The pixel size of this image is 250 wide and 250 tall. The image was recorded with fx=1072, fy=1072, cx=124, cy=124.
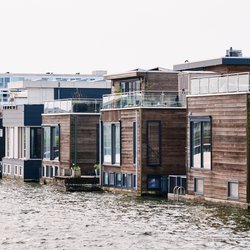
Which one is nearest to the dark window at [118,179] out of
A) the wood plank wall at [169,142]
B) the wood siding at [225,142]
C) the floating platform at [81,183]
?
the floating platform at [81,183]

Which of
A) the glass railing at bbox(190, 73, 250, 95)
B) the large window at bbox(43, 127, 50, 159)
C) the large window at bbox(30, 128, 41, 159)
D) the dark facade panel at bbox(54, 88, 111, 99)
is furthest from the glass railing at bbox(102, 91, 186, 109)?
the dark facade panel at bbox(54, 88, 111, 99)

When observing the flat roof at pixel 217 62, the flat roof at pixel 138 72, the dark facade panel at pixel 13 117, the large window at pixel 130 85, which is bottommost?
the dark facade panel at pixel 13 117

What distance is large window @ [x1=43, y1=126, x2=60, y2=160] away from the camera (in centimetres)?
9806

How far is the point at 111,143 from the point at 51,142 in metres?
15.0

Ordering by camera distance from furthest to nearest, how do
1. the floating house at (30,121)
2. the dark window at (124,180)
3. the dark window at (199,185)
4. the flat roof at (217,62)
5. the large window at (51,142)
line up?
1. the floating house at (30,121)
2. the large window at (51,142)
3. the dark window at (124,180)
4. the flat roof at (217,62)
5. the dark window at (199,185)

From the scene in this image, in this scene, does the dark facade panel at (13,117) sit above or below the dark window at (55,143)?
above

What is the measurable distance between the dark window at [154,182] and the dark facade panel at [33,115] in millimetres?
27391

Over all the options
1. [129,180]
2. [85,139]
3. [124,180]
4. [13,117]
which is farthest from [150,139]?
[13,117]

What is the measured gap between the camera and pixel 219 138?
225 ft

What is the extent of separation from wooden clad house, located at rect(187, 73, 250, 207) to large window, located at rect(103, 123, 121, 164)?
1163cm

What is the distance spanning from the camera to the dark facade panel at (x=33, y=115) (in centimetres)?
10400

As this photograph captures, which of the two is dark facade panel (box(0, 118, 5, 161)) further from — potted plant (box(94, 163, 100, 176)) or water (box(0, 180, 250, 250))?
water (box(0, 180, 250, 250))

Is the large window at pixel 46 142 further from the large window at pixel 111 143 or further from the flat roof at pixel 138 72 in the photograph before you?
the large window at pixel 111 143

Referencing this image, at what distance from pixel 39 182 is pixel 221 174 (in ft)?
115
